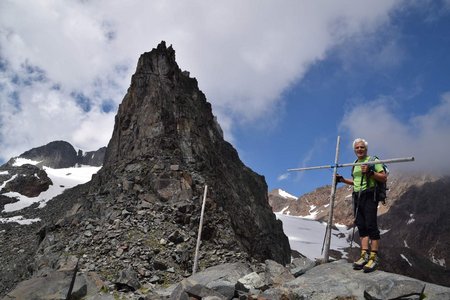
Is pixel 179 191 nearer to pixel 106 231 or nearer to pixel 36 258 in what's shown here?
pixel 106 231

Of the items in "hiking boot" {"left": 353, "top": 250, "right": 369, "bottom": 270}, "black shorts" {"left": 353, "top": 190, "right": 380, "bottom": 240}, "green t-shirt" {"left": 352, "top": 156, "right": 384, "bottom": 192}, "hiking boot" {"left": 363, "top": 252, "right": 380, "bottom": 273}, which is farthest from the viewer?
"green t-shirt" {"left": 352, "top": 156, "right": 384, "bottom": 192}

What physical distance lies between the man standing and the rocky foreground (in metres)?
0.43

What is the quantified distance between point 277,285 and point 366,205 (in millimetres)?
3451

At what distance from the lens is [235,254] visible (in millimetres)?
29188

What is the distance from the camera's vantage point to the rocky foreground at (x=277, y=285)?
952 cm

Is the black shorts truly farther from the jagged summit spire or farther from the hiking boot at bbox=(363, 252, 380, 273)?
the jagged summit spire

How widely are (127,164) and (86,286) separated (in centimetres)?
2553

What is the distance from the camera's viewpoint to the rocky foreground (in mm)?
9516

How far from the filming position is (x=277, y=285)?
38.3ft

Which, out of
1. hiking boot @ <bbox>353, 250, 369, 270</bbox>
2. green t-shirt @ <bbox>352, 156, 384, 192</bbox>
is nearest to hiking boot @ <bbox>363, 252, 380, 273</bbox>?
hiking boot @ <bbox>353, 250, 369, 270</bbox>

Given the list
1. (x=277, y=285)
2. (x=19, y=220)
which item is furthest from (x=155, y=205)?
(x=19, y=220)

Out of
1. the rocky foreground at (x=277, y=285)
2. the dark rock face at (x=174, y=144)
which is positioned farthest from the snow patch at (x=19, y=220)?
the rocky foreground at (x=277, y=285)

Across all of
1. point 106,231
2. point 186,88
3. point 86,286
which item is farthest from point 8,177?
point 86,286

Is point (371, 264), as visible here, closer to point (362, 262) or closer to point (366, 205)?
point (362, 262)
